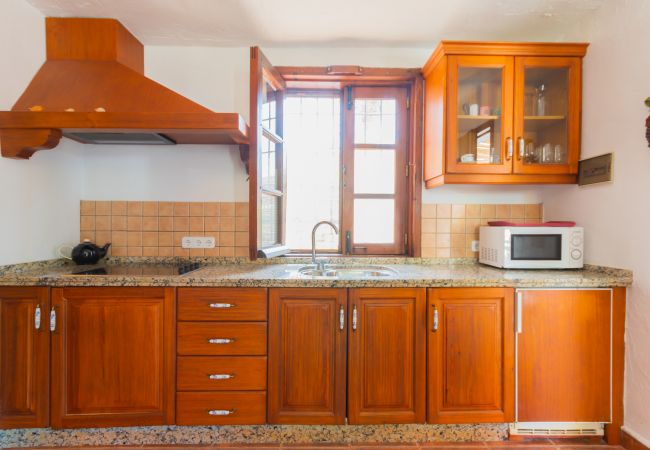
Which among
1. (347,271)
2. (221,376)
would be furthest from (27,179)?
(347,271)

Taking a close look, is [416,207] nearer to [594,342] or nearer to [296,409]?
[594,342]

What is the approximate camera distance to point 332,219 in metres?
2.48

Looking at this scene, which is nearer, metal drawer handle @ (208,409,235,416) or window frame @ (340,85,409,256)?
metal drawer handle @ (208,409,235,416)

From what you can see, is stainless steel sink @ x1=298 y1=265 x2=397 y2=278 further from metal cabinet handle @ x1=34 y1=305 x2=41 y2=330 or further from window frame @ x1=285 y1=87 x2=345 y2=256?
metal cabinet handle @ x1=34 y1=305 x2=41 y2=330

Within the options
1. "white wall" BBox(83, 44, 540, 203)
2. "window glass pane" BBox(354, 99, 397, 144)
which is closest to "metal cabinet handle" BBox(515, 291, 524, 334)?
"white wall" BBox(83, 44, 540, 203)

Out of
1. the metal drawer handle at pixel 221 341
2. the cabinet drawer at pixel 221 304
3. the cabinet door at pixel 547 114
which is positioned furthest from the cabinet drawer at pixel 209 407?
the cabinet door at pixel 547 114

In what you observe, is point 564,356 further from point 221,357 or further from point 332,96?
point 332,96

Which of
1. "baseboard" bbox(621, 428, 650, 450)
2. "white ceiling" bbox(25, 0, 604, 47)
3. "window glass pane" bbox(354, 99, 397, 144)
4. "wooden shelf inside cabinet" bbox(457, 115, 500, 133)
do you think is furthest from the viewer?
"window glass pane" bbox(354, 99, 397, 144)

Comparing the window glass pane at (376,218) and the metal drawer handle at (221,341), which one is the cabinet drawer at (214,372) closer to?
the metal drawer handle at (221,341)

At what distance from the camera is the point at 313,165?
2.49 m

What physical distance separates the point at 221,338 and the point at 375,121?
170cm

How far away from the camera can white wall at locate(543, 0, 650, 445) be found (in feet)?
5.59

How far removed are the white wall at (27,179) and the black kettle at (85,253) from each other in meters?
0.12

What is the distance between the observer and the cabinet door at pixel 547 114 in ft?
6.66
